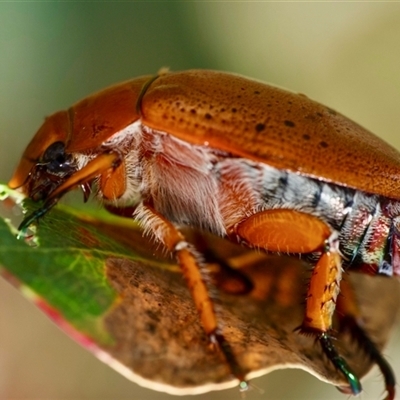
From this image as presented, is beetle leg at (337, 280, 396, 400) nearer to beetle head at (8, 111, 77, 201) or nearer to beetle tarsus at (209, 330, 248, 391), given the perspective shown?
beetle tarsus at (209, 330, 248, 391)

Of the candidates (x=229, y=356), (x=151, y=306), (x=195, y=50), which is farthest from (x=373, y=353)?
(x=195, y=50)

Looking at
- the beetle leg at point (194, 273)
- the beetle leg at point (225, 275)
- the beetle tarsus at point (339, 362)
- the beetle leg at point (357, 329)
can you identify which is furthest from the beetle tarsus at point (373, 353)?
the beetle leg at point (194, 273)

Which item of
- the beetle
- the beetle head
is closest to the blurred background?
the beetle head

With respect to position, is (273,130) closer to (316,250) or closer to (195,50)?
(316,250)

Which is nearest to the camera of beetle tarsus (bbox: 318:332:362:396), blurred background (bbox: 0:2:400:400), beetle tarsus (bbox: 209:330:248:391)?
beetle tarsus (bbox: 209:330:248:391)

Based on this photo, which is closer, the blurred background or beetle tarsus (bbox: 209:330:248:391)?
beetle tarsus (bbox: 209:330:248:391)

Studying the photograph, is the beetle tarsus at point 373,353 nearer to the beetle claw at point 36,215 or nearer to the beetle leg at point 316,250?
the beetle leg at point 316,250
